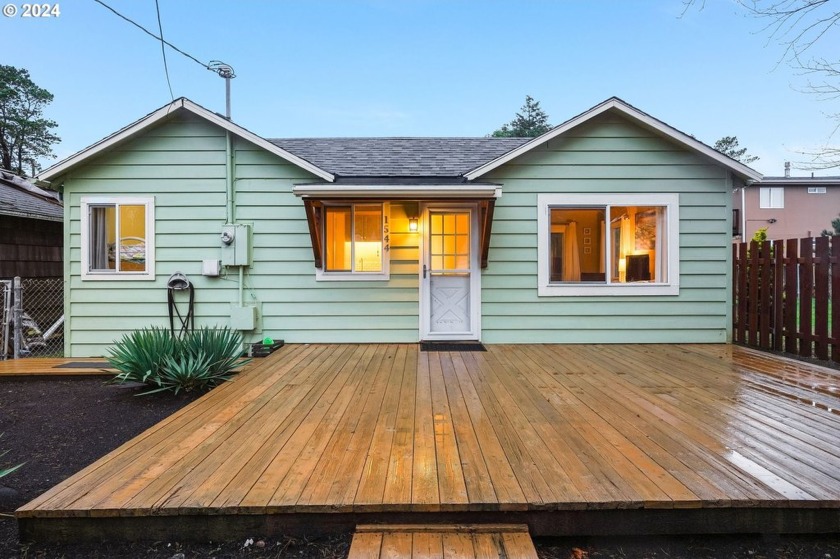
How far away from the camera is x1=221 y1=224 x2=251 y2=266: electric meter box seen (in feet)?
19.0

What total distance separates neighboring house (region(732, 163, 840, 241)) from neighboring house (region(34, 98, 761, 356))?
18770mm

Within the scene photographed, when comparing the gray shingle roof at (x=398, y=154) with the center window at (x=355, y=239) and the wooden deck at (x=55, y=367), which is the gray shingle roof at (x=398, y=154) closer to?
the center window at (x=355, y=239)

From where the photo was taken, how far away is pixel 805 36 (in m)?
3.60

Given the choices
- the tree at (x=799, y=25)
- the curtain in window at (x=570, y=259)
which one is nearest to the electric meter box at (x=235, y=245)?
the curtain in window at (x=570, y=259)

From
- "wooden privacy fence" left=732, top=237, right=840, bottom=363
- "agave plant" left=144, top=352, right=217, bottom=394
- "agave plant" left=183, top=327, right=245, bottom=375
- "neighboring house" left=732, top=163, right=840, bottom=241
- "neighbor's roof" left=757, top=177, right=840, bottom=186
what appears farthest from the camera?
"neighboring house" left=732, top=163, right=840, bottom=241

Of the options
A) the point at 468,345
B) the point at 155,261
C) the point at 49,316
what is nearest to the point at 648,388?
the point at 468,345

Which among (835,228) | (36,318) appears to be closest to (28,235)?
(36,318)

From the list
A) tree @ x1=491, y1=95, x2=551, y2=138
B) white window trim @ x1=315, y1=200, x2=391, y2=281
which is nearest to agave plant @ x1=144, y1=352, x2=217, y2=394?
white window trim @ x1=315, y1=200, x2=391, y2=281

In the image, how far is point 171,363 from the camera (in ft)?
13.0

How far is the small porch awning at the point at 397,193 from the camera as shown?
5.45 meters

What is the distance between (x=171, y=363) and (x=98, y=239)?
3.18 m

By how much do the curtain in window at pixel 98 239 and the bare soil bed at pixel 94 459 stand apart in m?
2.10

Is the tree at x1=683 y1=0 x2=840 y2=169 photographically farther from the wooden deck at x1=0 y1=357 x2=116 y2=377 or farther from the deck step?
the wooden deck at x1=0 y1=357 x2=116 y2=377

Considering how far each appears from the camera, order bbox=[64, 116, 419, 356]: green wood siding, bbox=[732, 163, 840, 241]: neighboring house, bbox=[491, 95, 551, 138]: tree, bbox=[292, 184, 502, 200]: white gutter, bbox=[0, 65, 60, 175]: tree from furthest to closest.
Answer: bbox=[491, 95, 551, 138]: tree → bbox=[0, 65, 60, 175]: tree → bbox=[732, 163, 840, 241]: neighboring house → bbox=[64, 116, 419, 356]: green wood siding → bbox=[292, 184, 502, 200]: white gutter
